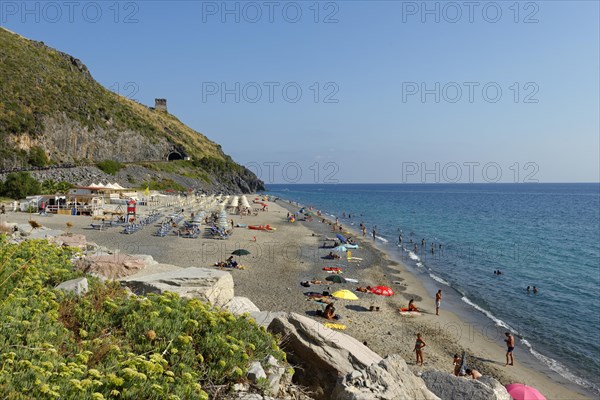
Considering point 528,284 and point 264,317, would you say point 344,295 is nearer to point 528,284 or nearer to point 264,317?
point 264,317

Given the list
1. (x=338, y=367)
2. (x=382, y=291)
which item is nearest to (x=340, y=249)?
(x=382, y=291)

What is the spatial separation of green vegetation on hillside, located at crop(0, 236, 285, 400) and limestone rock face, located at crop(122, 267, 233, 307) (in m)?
1.59

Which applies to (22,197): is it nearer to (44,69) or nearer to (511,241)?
(44,69)

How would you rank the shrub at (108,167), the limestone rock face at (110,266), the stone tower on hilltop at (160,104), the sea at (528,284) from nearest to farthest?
the limestone rock face at (110,266) < the sea at (528,284) < the shrub at (108,167) < the stone tower on hilltop at (160,104)

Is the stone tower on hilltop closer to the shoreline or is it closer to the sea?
the sea

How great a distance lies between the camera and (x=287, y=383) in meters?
6.06

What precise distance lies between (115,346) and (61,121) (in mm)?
81708

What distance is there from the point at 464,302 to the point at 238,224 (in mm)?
28969

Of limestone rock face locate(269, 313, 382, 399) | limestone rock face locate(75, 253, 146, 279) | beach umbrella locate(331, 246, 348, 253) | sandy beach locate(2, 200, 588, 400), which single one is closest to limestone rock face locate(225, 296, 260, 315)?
limestone rock face locate(269, 313, 382, 399)

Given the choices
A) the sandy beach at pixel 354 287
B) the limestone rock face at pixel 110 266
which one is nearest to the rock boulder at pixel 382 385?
the sandy beach at pixel 354 287

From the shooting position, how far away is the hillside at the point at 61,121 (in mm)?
65500

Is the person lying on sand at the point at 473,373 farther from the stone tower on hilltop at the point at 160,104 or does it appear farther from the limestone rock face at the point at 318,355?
the stone tower on hilltop at the point at 160,104

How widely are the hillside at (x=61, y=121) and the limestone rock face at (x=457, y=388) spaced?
6930 centimetres

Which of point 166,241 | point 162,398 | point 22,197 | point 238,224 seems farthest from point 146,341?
point 22,197
